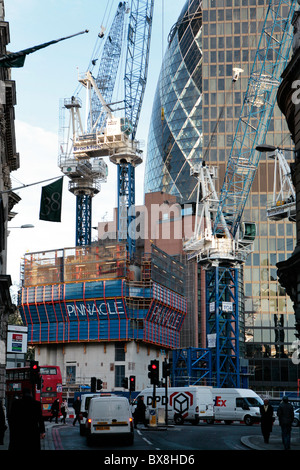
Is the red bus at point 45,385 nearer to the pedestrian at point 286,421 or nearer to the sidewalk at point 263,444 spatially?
the sidewalk at point 263,444

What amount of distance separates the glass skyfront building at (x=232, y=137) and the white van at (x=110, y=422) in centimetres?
9037

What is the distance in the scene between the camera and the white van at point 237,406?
49.2 meters

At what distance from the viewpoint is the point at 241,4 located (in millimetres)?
128875

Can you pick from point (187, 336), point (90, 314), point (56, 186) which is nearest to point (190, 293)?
point (187, 336)

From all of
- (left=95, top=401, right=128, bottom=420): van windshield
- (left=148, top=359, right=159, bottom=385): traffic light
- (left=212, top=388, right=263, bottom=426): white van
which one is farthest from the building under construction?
(left=95, top=401, right=128, bottom=420): van windshield

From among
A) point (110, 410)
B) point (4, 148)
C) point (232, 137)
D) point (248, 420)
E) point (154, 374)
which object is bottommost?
point (248, 420)

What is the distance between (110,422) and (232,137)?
102366 mm

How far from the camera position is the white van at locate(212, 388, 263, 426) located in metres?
49.2

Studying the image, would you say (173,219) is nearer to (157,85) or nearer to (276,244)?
(276,244)

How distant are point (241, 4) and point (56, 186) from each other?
106 m

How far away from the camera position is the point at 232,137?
125 meters

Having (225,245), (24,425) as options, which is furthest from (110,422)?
(225,245)

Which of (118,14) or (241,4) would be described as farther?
(241,4)

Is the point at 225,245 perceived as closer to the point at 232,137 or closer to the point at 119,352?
the point at 119,352
